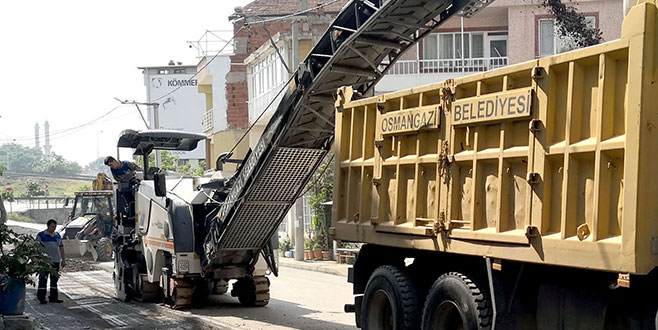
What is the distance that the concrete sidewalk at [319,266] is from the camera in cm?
2608

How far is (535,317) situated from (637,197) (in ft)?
6.56

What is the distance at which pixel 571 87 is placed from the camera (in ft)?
25.8

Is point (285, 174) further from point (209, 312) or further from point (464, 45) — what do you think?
point (464, 45)

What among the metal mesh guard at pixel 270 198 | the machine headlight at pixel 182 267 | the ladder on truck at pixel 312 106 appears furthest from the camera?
the machine headlight at pixel 182 267

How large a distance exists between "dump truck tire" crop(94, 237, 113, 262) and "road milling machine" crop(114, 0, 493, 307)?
12.5 meters

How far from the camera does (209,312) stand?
17.0 m

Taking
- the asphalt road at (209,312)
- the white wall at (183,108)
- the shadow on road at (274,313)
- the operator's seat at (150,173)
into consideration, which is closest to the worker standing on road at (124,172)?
the operator's seat at (150,173)

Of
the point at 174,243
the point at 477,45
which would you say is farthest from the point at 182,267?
the point at 477,45

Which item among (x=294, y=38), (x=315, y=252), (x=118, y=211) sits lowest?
(x=315, y=252)

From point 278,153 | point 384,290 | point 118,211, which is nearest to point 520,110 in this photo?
point 384,290

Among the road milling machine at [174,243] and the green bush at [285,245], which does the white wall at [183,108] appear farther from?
the road milling machine at [174,243]

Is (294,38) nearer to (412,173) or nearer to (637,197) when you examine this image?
(412,173)

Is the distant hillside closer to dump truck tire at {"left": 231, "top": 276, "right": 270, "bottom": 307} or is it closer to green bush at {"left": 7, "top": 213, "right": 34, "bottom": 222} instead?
green bush at {"left": 7, "top": 213, "right": 34, "bottom": 222}

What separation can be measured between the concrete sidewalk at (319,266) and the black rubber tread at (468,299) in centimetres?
1538
